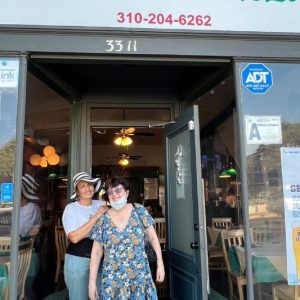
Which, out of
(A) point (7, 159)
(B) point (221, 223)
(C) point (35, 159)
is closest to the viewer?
(A) point (7, 159)

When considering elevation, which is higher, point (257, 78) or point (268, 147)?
point (257, 78)

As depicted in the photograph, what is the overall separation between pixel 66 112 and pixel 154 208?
598 cm

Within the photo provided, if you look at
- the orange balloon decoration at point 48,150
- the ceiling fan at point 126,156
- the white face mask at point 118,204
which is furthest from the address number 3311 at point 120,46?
the ceiling fan at point 126,156

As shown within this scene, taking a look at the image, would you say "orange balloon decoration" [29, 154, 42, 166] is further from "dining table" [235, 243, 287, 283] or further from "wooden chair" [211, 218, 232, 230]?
"wooden chair" [211, 218, 232, 230]

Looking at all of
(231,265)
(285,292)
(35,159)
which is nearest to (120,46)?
(35,159)

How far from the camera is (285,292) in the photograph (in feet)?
9.69

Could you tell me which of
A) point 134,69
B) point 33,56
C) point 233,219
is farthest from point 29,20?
point 233,219

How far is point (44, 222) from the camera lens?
166 inches

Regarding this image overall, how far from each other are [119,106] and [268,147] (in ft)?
6.39

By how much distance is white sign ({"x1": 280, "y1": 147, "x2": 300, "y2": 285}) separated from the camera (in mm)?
2957

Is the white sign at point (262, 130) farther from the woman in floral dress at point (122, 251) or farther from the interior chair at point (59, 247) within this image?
the interior chair at point (59, 247)

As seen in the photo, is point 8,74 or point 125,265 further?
point 8,74

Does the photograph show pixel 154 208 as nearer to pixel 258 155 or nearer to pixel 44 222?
pixel 44 222

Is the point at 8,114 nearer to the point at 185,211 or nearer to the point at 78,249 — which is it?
the point at 78,249
